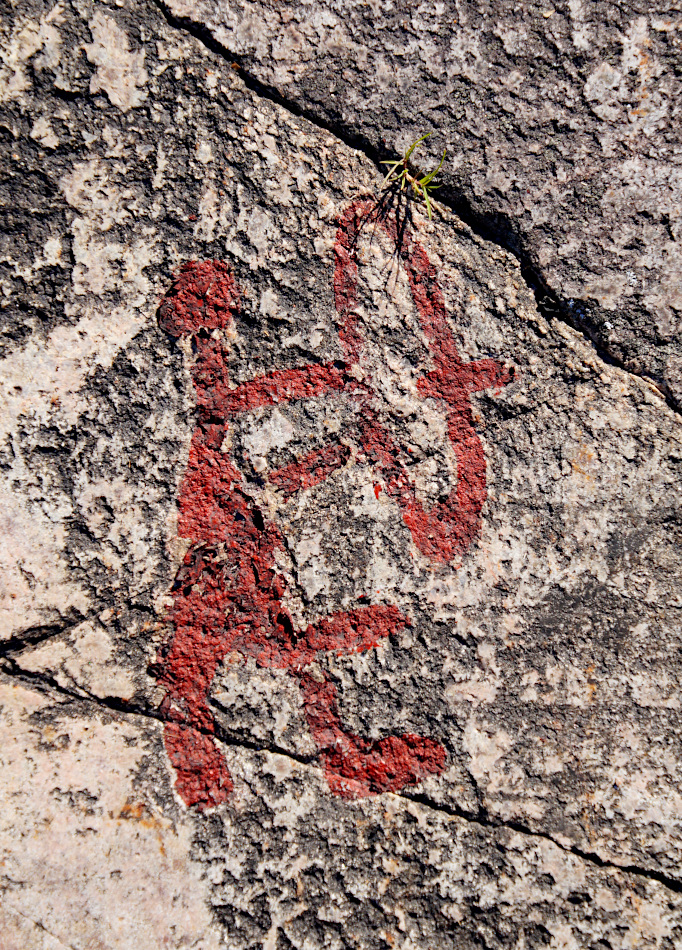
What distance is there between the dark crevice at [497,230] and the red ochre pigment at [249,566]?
Answer: 25 cm

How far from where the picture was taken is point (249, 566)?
109 cm

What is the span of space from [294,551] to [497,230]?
0.69m

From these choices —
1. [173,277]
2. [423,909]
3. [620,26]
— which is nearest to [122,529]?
[173,277]

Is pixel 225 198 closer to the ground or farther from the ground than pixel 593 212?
closer to the ground

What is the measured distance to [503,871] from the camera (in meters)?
1.08

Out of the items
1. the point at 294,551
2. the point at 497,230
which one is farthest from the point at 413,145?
the point at 294,551

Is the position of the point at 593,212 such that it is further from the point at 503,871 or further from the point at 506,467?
the point at 503,871

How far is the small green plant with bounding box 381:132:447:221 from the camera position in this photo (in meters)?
1.14

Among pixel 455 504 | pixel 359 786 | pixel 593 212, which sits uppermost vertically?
pixel 593 212

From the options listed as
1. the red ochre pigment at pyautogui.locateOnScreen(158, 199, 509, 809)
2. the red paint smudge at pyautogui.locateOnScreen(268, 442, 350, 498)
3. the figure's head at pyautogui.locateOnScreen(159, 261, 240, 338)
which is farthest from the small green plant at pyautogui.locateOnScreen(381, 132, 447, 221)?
the red paint smudge at pyautogui.locateOnScreen(268, 442, 350, 498)

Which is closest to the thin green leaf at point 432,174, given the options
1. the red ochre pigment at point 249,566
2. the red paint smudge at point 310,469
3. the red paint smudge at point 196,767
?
the red ochre pigment at point 249,566

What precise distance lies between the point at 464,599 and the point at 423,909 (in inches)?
20.2

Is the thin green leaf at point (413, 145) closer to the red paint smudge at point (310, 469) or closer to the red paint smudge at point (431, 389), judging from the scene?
the red paint smudge at point (431, 389)

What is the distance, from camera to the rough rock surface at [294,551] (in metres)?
1.05
